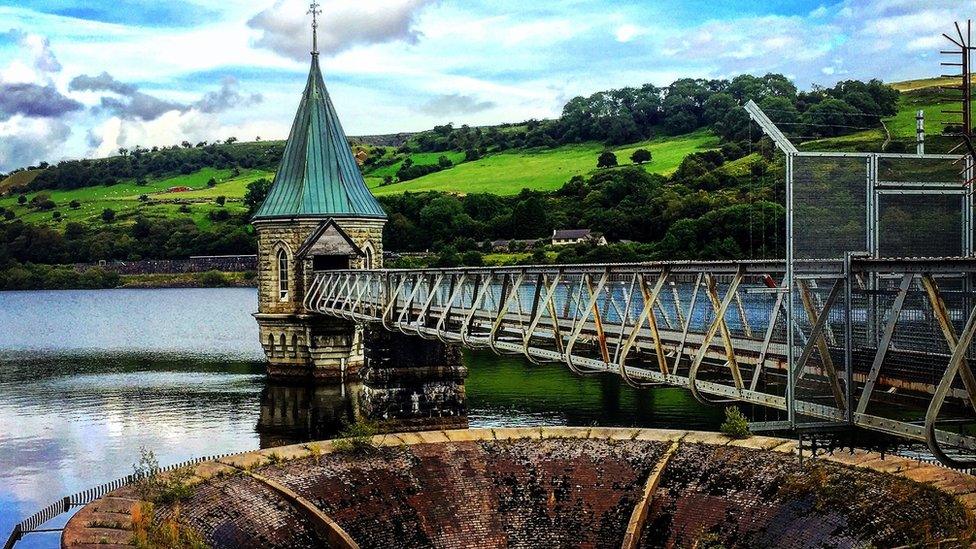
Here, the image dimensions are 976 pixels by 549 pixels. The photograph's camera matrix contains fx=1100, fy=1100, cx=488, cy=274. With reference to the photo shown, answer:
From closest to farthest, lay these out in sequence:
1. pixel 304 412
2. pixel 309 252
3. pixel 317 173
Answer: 1. pixel 304 412
2. pixel 309 252
3. pixel 317 173

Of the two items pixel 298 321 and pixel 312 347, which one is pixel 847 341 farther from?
pixel 298 321

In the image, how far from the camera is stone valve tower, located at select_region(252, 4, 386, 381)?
159 feet

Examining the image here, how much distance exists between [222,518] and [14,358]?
49107 mm

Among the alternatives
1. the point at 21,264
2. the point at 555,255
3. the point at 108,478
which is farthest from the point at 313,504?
the point at 21,264

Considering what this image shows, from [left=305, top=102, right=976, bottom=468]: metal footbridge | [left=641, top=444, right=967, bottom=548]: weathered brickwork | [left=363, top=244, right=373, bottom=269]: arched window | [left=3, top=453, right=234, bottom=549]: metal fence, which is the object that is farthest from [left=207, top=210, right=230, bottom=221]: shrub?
[left=305, top=102, right=976, bottom=468]: metal footbridge

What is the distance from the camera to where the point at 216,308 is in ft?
372

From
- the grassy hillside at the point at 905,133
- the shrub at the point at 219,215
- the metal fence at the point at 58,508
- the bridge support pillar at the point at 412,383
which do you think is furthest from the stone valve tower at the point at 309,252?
the shrub at the point at 219,215

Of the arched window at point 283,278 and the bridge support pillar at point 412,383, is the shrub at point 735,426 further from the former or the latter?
the arched window at point 283,278

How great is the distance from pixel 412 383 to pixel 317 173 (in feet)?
59.7

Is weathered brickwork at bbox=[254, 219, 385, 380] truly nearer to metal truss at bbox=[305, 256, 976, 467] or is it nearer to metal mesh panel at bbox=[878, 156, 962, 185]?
metal truss at bbox=[305, 256, 976, 467]

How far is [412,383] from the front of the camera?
35469 millimetres

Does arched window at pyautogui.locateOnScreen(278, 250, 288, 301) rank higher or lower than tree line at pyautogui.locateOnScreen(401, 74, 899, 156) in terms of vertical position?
lower

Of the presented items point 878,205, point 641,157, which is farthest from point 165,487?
point 641,157

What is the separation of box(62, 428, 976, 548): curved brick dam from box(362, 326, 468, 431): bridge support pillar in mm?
4959
